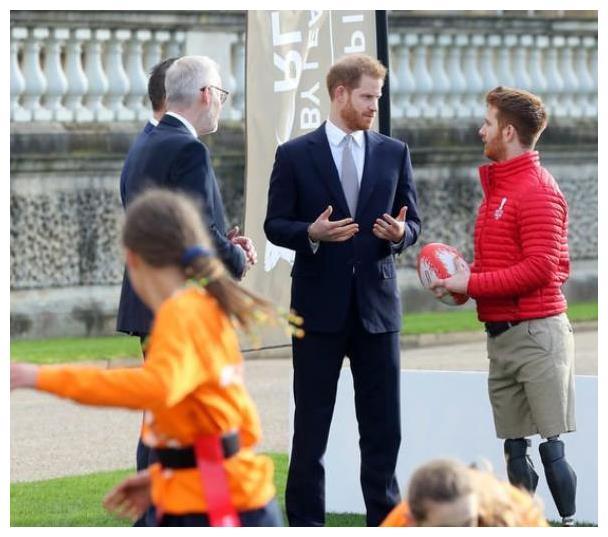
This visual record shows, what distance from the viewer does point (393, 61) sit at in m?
17.0

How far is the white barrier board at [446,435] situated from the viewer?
7.17 m

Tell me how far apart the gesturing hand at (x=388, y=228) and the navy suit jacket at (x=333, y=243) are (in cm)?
7

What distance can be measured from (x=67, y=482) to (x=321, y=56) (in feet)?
8.09

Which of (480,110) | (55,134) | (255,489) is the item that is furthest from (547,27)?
(255,489)

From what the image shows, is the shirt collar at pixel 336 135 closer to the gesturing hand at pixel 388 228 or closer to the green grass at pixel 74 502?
the gesturing hand at pixel 388 228

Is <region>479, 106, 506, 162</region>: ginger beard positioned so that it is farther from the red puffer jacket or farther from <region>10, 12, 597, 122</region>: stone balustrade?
<region>10, 12, 597, 122</region>: stone balustrade

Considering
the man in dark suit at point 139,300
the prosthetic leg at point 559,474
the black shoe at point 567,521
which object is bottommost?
the black shoe at point 567,521

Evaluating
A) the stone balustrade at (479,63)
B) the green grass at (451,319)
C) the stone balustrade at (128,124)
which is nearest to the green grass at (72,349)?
the stone balustrade at (128,124)

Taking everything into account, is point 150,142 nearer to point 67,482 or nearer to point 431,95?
point 67,482

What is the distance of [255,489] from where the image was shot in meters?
4.26

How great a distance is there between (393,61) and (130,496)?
42.4ft

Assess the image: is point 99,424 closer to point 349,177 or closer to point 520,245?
point 349,177
